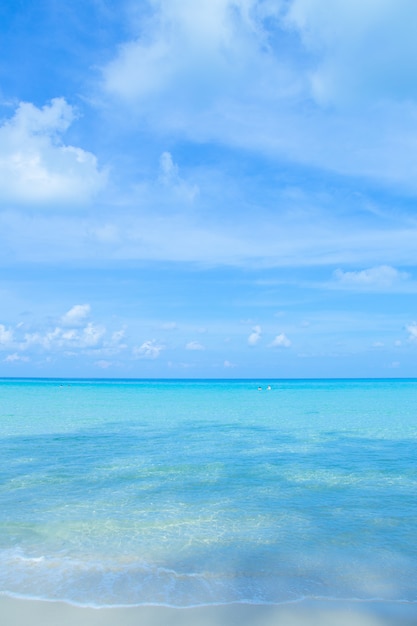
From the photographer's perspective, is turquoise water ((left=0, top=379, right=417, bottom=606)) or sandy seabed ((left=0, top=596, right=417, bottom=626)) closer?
sandy seabed ((left=0, top=596, right=417, bottom=626))

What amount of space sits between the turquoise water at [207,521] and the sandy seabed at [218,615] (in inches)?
10.0

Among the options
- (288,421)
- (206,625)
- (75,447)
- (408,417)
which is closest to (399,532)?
(206,625)

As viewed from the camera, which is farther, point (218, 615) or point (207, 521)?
point (207, 521)

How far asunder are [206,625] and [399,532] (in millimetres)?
5209

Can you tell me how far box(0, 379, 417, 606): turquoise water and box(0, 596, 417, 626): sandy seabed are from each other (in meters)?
0.25

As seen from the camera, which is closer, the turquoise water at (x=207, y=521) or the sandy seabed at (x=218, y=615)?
the sandy seabed at (x=218, y=615)

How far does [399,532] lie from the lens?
9.73 m

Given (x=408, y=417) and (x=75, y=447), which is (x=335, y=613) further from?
(x=408, y=417)

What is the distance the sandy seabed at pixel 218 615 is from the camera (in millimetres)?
6387

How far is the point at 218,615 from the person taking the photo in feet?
21.6

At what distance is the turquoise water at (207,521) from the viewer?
24.7 feet

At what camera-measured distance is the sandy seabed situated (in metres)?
6.39

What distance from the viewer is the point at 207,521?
1059cm

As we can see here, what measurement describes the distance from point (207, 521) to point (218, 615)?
4.03 m
